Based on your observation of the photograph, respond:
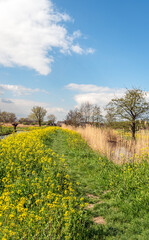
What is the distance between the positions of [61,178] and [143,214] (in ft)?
7.87

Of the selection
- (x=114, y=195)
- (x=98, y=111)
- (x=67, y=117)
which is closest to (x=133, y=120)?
(x=114, y=195)

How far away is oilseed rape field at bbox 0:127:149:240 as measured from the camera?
269cm

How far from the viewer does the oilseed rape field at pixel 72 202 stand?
269cm

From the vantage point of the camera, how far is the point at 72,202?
3.55m

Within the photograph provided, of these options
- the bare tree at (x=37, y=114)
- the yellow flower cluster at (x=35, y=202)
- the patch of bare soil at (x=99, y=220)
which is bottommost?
the patch of bare soil at (x=99, y=220)

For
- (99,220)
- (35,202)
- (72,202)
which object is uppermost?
(35,202)

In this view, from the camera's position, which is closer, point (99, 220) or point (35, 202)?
point (35, 202)

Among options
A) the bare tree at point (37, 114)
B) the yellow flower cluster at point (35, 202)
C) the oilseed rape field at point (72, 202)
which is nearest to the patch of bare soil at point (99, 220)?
the oilseed rape field at point (72, 202)

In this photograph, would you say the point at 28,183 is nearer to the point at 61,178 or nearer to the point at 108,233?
the point at 61,178

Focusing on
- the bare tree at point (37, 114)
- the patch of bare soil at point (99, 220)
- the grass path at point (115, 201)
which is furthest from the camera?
the bare tree at point (37, 114)

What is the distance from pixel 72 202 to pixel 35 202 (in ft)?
2.69

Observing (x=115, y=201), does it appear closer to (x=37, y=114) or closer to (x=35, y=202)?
(x=35, y=202)

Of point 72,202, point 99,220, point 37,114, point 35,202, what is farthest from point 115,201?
point 37,114

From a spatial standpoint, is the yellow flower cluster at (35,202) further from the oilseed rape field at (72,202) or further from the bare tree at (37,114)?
the bare tree at (37,114)
